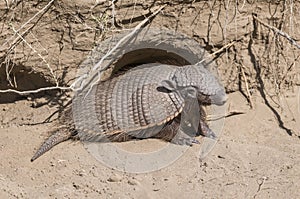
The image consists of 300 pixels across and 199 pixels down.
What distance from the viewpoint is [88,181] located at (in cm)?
414

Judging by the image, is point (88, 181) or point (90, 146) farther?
point (90, 146)

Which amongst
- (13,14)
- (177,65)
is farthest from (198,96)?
(13,14)

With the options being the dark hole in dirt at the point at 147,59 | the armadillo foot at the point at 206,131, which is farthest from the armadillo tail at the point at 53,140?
the armadillo foot at the point at 206,131

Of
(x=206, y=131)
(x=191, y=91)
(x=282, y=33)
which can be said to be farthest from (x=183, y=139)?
(x=282, y=33)

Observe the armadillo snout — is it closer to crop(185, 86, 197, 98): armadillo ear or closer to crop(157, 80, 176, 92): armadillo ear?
crop(185, 86, 197, 98): armadillo ear

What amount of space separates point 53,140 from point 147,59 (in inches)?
48.9

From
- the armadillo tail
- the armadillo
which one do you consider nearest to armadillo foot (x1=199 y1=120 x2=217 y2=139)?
the armadillo

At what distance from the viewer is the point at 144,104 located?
16.4 ft

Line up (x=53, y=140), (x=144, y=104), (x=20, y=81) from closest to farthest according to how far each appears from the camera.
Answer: (x=53, y=140) < (x=144, y=104) < (x=20, y=81)

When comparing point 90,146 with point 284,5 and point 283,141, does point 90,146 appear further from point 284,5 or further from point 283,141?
point 284,5

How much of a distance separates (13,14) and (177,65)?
62.4 inches

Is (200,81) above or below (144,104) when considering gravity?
above

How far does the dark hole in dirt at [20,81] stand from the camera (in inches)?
196

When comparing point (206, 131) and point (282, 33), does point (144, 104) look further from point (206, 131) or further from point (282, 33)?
point (282, 33)
